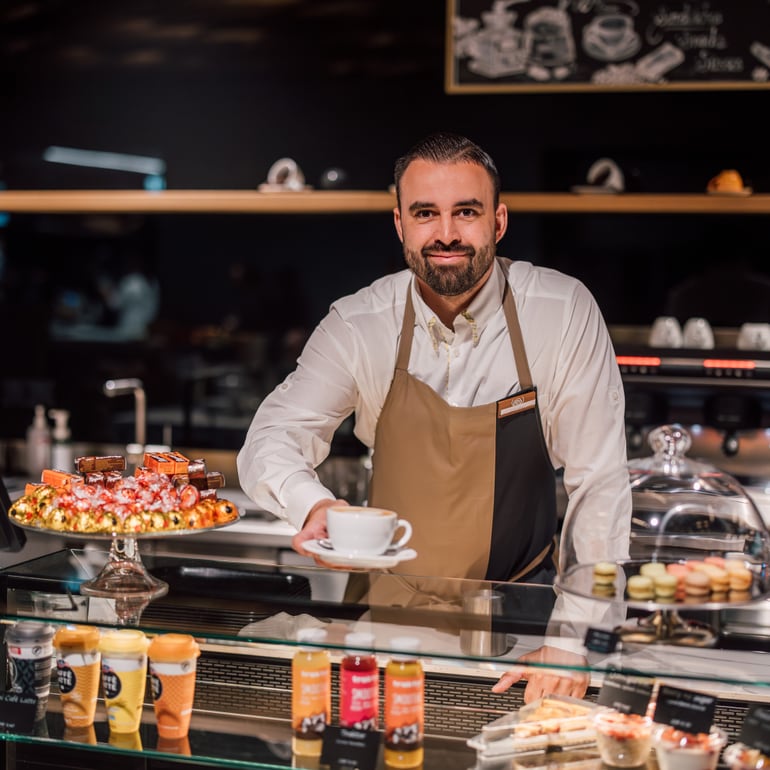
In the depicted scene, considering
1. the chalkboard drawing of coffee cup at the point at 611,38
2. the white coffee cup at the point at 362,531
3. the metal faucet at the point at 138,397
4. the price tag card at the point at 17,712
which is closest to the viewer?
the white coffee cup at the point at 362,531

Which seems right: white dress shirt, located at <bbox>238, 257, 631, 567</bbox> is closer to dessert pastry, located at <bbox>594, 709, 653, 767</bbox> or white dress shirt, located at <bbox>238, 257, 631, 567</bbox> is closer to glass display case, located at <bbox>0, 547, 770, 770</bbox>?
glass display case, located at <bbox>0, 547, 770, 770</bbox>

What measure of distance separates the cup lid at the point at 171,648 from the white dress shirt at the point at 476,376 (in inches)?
16.3

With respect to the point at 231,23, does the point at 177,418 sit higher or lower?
lower

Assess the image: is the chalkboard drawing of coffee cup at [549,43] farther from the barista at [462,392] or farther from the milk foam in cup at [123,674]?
the milk foam in cup at [123,674]

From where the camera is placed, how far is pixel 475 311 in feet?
7.32

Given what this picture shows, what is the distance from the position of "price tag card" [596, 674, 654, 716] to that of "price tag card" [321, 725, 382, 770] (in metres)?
0.33

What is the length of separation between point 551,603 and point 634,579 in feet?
0.57

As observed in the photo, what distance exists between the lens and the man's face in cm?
201

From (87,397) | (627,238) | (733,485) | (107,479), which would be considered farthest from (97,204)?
(733,485)

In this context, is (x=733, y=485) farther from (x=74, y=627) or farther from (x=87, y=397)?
(x=87, y=397)

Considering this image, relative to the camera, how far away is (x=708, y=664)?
5.01ft

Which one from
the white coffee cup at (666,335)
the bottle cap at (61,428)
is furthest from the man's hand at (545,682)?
the bottle cap at (61,428)

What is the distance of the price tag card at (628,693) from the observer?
60.4 inches

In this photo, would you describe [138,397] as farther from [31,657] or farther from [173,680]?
[173,680]
